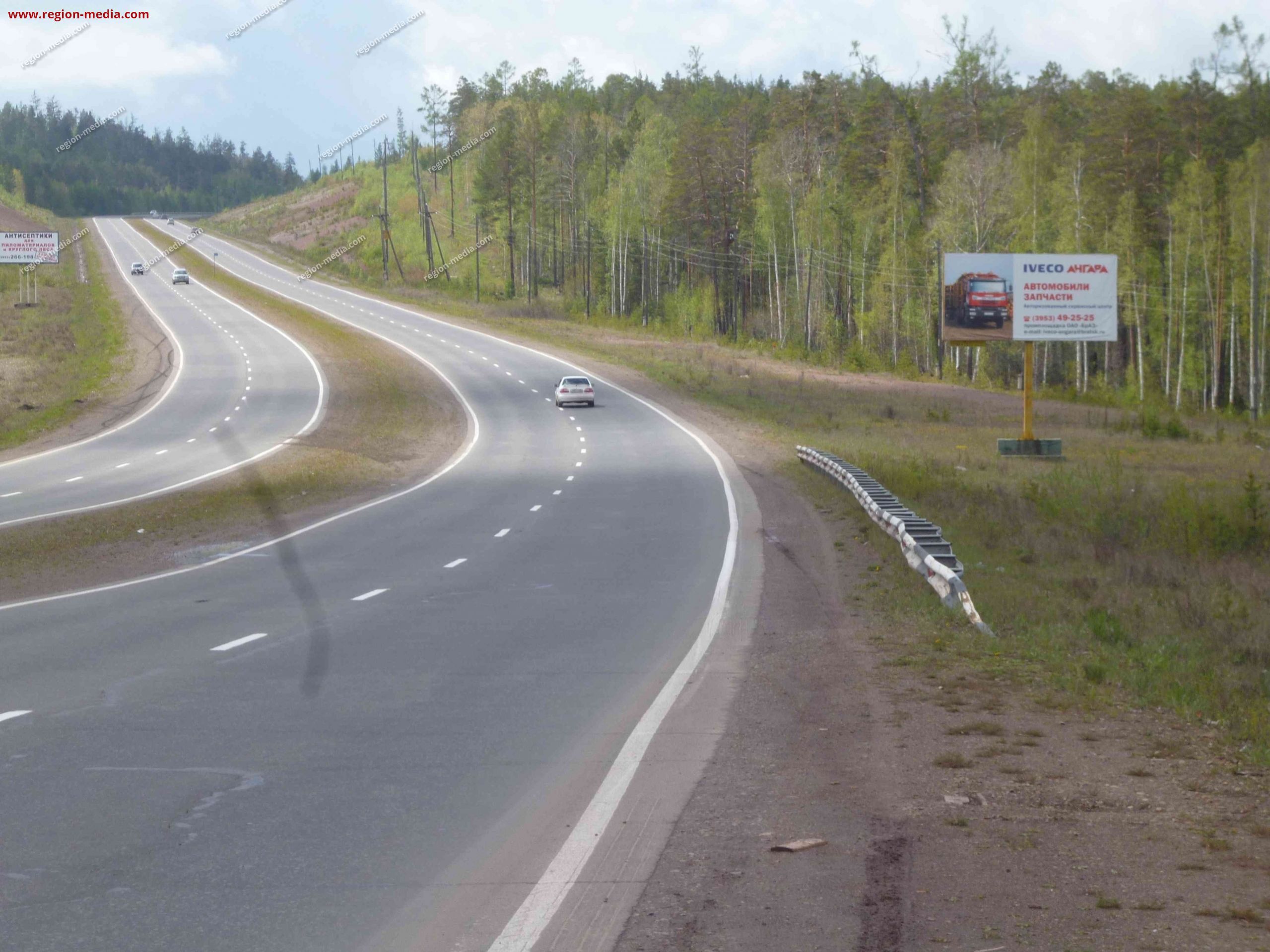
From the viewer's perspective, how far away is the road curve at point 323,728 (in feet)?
17.6

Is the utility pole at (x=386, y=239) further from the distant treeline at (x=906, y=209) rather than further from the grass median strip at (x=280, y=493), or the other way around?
the grass median strip at (x=280, y=493)

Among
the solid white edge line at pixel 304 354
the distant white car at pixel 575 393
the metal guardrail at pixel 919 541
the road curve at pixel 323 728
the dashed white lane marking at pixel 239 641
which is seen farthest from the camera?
the distant white car at pixel 575 393

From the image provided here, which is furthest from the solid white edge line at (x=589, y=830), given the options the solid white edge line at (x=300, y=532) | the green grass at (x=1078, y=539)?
the solid white edge line at (x=300, y=532)

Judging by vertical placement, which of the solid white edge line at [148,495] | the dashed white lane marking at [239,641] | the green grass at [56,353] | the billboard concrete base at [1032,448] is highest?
the green grass at [56,353]

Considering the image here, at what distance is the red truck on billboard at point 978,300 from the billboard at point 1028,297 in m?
0.02

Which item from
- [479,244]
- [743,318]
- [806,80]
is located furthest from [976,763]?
[479,244]

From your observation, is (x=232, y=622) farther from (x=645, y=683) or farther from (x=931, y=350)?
(x=931, y=350)

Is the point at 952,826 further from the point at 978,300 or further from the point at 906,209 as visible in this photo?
the point at 906,209

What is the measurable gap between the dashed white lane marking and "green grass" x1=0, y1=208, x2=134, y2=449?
33289 millimetres

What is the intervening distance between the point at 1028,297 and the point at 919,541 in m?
27.8

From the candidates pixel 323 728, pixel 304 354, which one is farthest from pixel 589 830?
pixel 304 354

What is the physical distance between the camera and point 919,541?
52.6 ft

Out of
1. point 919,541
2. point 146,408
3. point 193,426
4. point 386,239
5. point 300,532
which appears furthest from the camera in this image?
point 386,239

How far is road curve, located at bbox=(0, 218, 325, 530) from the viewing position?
102ft
